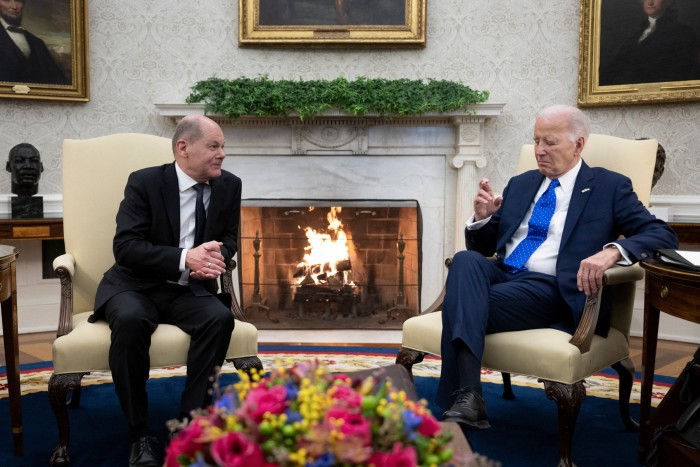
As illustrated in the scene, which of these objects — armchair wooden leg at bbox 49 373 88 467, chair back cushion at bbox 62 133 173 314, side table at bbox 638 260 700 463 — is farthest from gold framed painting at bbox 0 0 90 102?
side table at bbox 638 260 700 463

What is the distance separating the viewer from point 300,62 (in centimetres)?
527

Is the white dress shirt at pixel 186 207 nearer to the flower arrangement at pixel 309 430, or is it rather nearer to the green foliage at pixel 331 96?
the flower arrangement at pixel 309 430

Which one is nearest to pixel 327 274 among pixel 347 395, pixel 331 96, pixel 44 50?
pixel 331 96

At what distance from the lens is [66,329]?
2648 mm

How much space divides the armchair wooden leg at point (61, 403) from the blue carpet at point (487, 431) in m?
0.08

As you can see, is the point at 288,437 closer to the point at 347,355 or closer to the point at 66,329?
the point at 66,329

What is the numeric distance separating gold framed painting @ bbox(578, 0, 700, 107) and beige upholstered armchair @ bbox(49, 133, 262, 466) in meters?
3.33

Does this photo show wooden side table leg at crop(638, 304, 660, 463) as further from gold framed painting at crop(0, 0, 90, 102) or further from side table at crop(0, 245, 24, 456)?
gold framed painting at crop(0, 0, 90, 102)

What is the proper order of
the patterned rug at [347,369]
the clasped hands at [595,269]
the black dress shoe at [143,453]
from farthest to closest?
1. the patterned rug at [347,369]
2. the clasped hands at [595,269]
3. the black dress shoe at [143,453]

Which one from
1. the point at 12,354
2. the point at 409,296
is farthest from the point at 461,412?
the point at 409,296

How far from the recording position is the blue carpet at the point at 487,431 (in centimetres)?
263

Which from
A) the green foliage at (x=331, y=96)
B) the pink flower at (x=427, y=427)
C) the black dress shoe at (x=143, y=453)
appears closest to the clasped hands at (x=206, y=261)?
the black dress shoe at (x=143, y=453)

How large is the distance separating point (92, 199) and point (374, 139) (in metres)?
2.62

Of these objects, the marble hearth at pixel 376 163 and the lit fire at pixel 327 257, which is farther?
the lit fire at pixel 327 257
